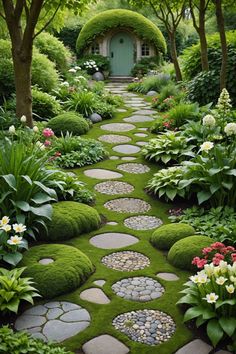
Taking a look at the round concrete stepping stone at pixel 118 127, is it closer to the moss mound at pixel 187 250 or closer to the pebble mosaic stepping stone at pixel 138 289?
the moss mound at pixel 187 250

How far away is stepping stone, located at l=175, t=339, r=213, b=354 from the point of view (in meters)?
3.42

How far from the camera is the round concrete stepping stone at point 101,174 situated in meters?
7.25

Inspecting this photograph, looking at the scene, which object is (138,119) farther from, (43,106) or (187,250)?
(187,250)

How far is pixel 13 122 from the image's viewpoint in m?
8.23

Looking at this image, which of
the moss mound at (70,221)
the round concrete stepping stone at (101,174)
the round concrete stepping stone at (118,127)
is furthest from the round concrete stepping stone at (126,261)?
the round concrete stepping stone at (118,127)

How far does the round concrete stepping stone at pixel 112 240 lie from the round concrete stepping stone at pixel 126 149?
3.34 meters

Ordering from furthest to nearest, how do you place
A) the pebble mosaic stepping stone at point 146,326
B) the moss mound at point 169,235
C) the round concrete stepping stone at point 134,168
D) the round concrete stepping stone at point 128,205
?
the round concrete stepping stone at point 134,168
the round concrete stepping stone at point 128,205
the moss mound at point 169,235
the pebble mosaic stepping stone at point 146,326

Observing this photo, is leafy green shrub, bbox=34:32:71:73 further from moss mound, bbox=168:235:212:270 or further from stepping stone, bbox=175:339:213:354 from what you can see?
stepping stone, bbox=175:339:213:354

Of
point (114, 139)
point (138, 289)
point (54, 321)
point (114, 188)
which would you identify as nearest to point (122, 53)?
point (114, 139)

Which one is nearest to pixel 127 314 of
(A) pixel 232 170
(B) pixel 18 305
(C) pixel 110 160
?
(B) pixel 18 305

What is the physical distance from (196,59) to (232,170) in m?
6.83

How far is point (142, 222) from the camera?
18.9 ft

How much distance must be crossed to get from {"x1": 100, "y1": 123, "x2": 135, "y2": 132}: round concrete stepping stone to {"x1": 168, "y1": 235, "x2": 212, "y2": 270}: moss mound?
5528 millimetres

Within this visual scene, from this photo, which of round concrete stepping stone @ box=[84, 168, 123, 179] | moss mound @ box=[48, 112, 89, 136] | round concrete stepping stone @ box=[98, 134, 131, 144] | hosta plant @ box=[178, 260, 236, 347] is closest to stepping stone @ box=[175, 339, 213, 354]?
hosta plant @ box=[178, 260, 236, 347]
